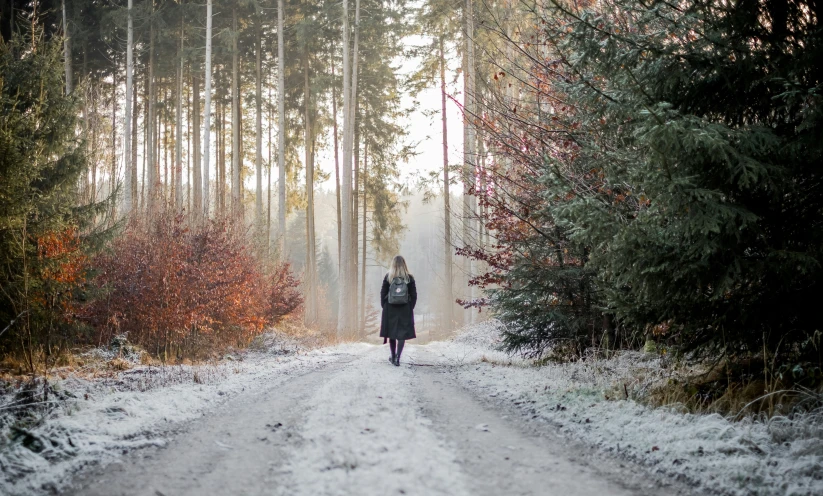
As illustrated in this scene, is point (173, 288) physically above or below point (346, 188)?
below

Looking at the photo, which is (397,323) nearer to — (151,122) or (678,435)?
(678,435)

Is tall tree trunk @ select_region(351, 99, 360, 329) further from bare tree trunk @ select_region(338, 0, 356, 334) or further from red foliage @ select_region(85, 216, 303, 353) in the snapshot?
red foliage @ select_region(85, 216, 303, 353)

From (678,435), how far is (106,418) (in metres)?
4.86

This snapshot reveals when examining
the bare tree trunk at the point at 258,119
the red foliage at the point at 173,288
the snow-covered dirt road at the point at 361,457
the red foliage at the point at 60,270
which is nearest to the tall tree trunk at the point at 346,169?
the bare tree trunk at the point at 258,119

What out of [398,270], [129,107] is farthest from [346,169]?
[398,270]

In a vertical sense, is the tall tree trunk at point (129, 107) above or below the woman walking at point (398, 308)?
above

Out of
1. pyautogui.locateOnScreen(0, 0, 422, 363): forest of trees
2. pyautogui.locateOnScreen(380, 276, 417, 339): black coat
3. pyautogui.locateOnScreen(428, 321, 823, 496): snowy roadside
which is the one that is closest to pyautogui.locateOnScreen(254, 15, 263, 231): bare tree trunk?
pyautogui.locateOnScreen(0, 0, 422, 363): forest of trees

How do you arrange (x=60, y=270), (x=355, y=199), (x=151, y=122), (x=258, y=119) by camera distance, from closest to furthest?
(x=60, y=270) → (x=258, y=119) → (x=151, y=122) → (x=355, y=199)

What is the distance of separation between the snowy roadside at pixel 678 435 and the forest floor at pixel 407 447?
12 millimetres

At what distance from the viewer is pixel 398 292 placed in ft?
32.5

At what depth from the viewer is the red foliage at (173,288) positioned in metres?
9.77

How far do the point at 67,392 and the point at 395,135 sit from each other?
21317mm

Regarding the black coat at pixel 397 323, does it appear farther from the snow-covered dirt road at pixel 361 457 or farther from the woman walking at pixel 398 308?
the snow-covered dirt road at pixel 361 457

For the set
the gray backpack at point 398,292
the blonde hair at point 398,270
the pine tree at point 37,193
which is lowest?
the gray backpack at point 398,292
